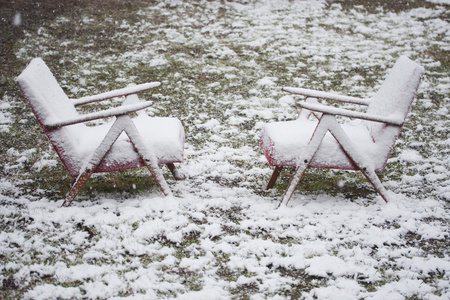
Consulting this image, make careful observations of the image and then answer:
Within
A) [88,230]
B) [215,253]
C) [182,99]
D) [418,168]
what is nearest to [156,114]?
[182,99]

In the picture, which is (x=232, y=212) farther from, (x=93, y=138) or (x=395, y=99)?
(x=395, y=99)

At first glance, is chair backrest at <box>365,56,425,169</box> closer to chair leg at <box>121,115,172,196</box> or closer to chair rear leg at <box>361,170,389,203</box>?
chair rear leg at <box>361,170,389,203</box>

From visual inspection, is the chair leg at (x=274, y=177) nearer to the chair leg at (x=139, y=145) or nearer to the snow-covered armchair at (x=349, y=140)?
the snow-covered armchair at (x=349, y=140)

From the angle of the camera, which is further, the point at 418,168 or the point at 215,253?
the point at 418,168

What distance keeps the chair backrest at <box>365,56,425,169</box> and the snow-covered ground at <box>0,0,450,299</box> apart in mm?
534

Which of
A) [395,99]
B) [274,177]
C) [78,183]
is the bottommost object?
[274,177]

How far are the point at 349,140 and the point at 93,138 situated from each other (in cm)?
208

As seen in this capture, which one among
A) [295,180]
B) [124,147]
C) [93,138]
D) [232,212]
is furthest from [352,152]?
[93,138]

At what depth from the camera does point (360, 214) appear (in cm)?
288

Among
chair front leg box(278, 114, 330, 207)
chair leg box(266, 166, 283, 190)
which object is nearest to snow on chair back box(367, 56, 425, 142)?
chair front leg box(278, 114, 330, 207)

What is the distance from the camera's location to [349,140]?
9.31 feet

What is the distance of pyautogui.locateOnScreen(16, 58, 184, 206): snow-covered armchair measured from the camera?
2.67m

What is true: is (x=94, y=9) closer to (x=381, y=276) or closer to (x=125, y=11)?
(x=125, y=11)

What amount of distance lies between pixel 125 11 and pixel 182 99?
4.46 meters
